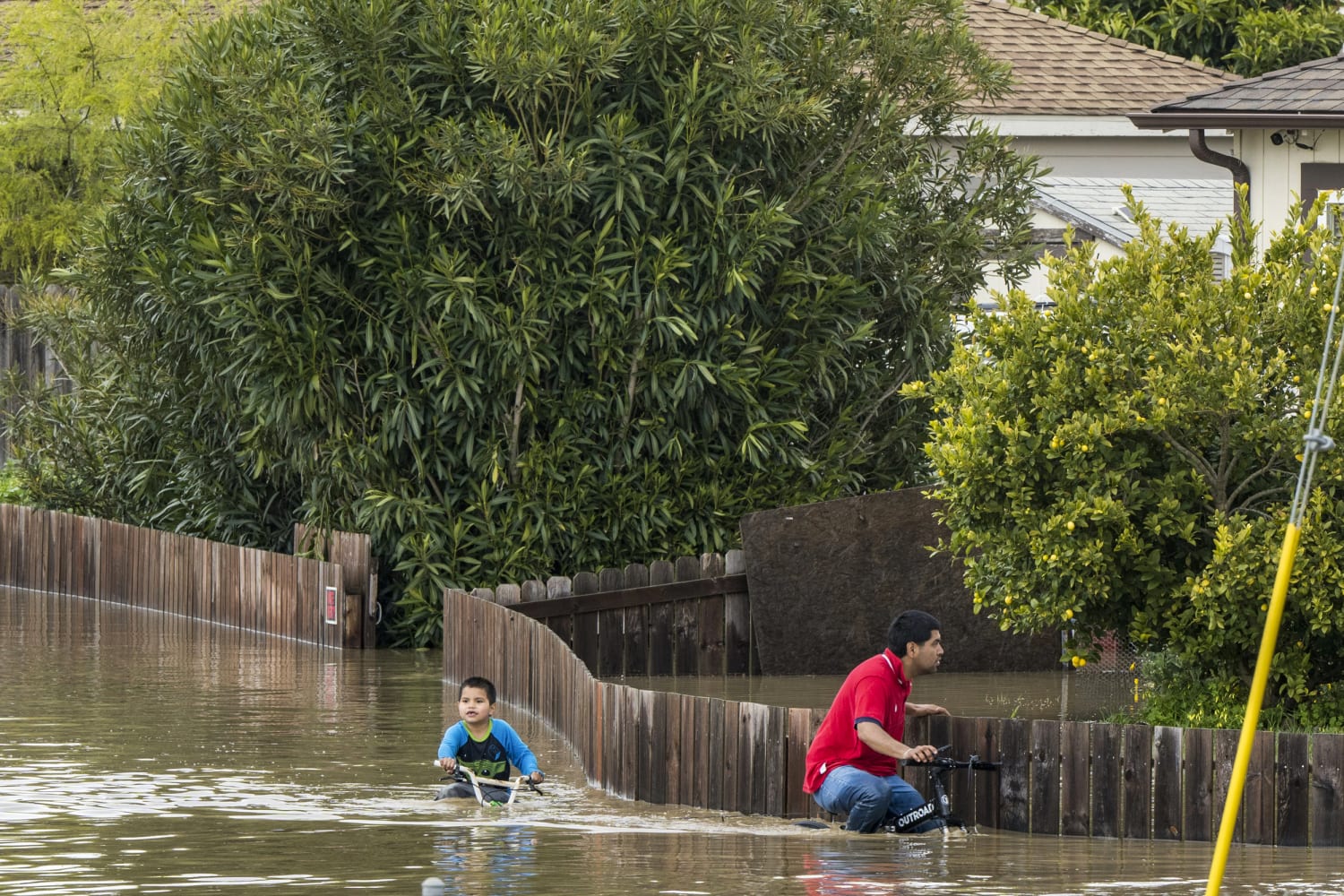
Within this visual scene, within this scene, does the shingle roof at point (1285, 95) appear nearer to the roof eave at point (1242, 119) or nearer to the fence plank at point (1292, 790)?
the roof eave at point (1242, 119)

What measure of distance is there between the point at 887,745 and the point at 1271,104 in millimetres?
12177

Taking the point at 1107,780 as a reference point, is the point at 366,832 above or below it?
below

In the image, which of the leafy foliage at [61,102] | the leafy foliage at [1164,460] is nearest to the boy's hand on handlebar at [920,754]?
the leafy foliage at [1164,460]

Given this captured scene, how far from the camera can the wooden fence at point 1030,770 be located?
1034cm

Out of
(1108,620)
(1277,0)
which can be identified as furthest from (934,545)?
(1277,0)

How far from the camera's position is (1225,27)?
119ft

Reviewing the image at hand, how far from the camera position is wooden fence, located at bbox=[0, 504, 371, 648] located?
19.9 m

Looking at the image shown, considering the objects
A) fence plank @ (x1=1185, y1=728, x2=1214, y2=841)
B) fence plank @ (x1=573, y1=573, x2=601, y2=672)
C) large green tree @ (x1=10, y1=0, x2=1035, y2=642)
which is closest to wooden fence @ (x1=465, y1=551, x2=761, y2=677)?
fence plank @ (x1=573, y1=573, x2=601, y2=672)

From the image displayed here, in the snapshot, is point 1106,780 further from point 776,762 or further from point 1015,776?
point 776,762

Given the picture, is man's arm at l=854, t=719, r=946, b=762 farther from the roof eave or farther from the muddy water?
the roof eave

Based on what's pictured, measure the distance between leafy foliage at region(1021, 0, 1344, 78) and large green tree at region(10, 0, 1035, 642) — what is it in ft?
50.2

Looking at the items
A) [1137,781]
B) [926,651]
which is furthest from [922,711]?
[1137,781]

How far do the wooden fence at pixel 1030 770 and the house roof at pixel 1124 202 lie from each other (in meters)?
15.3

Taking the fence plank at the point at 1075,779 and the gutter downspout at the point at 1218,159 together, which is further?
the gutter downspout at the point at 1218,159
